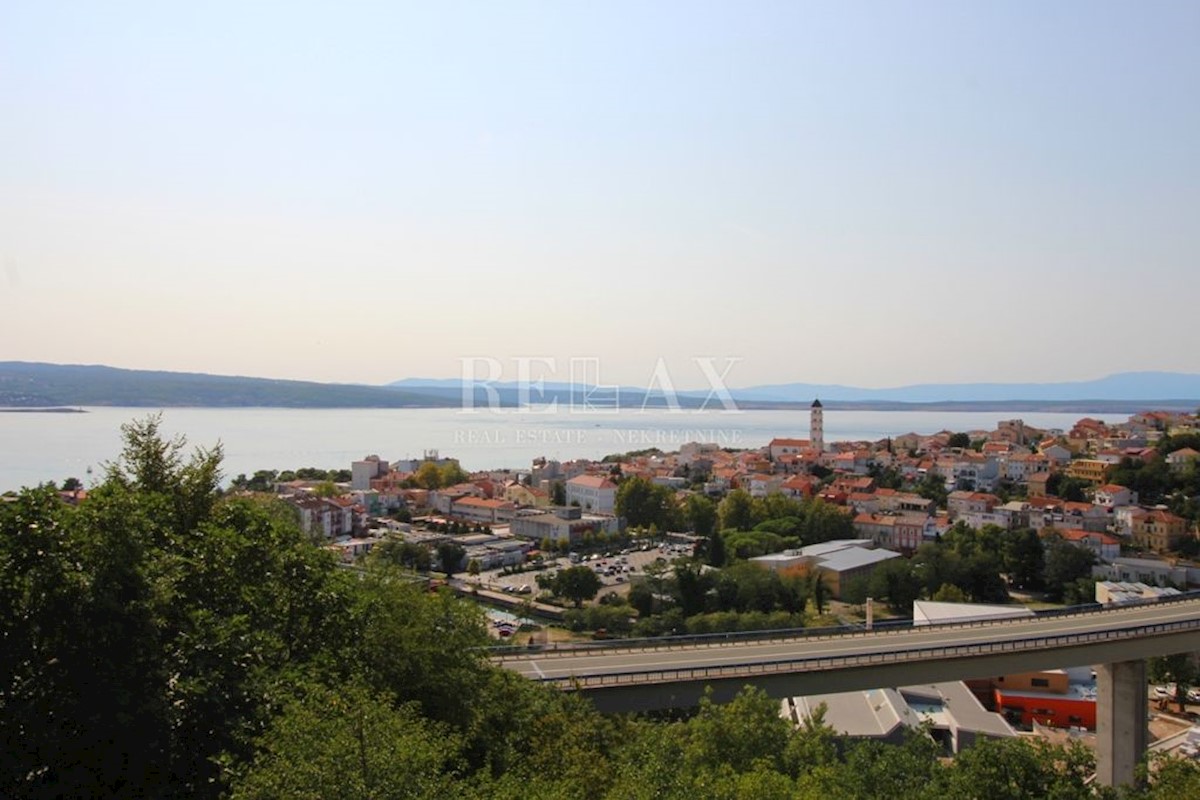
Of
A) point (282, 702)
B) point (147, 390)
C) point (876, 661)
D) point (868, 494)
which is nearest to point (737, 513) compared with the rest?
point (868, 494)

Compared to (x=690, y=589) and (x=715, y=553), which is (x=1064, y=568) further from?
(x=690, y=589)

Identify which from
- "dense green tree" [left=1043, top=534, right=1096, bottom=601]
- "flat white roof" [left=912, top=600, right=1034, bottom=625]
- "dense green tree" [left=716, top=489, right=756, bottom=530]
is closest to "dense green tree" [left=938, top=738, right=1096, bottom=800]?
"flat white roof" [left=912, top=600, right=1034, bottom=625]

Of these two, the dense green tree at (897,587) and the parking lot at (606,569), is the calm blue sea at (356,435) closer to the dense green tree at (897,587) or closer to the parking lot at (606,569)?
the parking lot at (606,569)

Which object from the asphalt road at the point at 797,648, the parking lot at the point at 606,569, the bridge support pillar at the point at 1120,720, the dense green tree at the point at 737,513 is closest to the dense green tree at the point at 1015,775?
the asphalt road at the point at 797,648

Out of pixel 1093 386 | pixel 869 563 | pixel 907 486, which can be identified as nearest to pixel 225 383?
pixel 907 486

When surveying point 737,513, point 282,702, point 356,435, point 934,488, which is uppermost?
point 282,702
